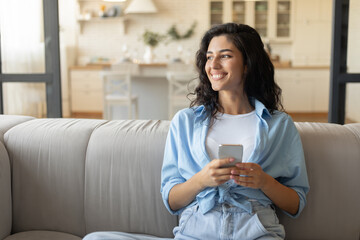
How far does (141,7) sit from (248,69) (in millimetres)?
6215

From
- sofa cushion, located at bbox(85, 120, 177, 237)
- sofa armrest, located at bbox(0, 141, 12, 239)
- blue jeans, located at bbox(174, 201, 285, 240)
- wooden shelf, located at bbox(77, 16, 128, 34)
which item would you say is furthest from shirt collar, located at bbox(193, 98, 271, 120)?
wooden shelf, located at bbox(77, 16, 128, 34)

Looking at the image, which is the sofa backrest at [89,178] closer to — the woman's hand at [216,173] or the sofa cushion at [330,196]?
the woman's hand at [216,173]

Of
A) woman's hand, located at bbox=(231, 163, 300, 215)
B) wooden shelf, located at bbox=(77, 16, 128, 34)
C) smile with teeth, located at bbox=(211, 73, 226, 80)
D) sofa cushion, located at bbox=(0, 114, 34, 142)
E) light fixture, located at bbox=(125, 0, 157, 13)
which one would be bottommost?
woman's hand, located at bbox=(231, 163, 300, 215)

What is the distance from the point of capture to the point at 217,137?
5.18ft

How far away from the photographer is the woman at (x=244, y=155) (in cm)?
146

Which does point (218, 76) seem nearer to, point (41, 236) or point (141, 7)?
point (41, 236)

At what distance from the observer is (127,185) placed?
5.86 feet

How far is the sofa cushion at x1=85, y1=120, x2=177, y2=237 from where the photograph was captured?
1.77 metres

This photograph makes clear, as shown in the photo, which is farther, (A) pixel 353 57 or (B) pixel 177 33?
(B) pixel 177 33

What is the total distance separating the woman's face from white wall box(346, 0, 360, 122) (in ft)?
3.32

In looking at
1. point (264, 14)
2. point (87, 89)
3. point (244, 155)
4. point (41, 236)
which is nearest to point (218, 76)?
point (244, 155)

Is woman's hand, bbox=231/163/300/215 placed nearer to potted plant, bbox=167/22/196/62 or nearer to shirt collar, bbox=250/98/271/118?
shirt collar, bbox=250/98/271/118

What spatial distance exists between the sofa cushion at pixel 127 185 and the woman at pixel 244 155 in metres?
0.15

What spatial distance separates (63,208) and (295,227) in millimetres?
974
